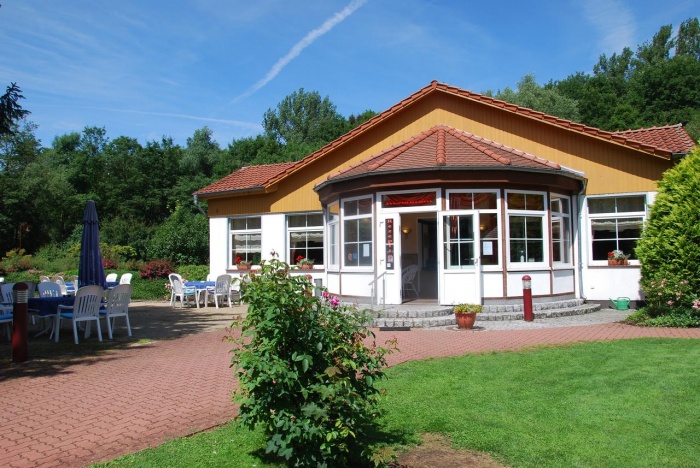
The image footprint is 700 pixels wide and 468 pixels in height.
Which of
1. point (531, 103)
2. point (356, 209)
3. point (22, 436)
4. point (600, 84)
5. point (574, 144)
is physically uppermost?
point (600, 84)

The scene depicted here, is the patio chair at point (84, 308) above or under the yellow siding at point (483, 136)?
under

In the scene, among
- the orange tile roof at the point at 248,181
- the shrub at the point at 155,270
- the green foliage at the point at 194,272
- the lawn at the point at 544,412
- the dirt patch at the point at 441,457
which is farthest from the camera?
the shrub at the point at 155,270

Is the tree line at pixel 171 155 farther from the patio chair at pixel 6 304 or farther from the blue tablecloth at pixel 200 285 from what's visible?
the patio chair at pixel 6 304

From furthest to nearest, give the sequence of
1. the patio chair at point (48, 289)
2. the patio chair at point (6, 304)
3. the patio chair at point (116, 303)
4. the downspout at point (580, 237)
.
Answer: the downspout at point (580, 237), the patio chair at point (48, 289), the patio chair at point (6, 304), the patio chair at point (116, 303)

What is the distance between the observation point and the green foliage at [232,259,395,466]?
11.8 feet

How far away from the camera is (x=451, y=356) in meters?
8.18

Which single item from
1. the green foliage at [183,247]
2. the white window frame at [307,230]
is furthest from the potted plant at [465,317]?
the green foliage at [183,247]

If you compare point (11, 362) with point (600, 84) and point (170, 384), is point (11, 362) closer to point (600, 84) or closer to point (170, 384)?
point (170, 384)

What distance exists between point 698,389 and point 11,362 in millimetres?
9252

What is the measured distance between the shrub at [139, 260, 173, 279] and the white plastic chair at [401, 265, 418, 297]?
415 inches

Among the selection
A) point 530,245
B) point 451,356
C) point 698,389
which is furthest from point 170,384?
point 530,245

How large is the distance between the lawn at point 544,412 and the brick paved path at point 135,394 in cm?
59

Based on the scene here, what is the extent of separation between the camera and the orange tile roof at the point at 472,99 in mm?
13547

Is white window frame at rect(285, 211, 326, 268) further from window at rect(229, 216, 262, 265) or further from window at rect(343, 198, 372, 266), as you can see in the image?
window at rect(343, 198, 372, 266)
